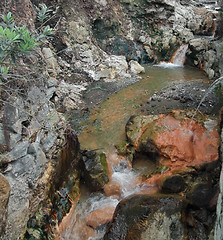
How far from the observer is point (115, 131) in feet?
29.6

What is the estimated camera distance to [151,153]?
24.8 feet

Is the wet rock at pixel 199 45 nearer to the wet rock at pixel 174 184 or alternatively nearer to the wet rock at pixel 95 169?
the wet rock at pixel 95 169

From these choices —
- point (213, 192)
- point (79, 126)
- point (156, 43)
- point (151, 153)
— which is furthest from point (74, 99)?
point (156, 43)

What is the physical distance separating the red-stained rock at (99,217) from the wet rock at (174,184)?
164cm

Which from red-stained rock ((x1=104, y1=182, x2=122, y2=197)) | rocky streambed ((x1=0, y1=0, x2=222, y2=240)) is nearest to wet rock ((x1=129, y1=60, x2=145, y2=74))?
rocky streambed ((x1=0, y1=0, x2=222, y2=240))

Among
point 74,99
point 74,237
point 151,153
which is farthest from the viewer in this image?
point 74,99

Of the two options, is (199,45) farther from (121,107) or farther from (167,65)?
(121,107)

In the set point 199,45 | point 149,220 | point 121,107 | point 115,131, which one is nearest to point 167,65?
point 199,45

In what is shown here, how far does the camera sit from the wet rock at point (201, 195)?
4.96m

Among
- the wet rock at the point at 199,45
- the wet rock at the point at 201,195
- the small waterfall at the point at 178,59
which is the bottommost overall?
the wet rock at the point at 201,195

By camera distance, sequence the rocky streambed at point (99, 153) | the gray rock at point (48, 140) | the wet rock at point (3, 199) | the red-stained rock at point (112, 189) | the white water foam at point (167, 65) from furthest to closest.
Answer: the white water foam at point (167, 65) < the red-stained rock at point (112, 189) < the gray rock at point (48, 140) < the rocky streambed at point (99, 153) < the wet rock at point (3, 199)

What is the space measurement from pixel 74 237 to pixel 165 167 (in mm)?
3369

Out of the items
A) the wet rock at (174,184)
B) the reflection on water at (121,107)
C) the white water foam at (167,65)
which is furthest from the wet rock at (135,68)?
the wet rock at (174,184)

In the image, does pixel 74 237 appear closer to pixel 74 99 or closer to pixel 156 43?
pixel 74 99
